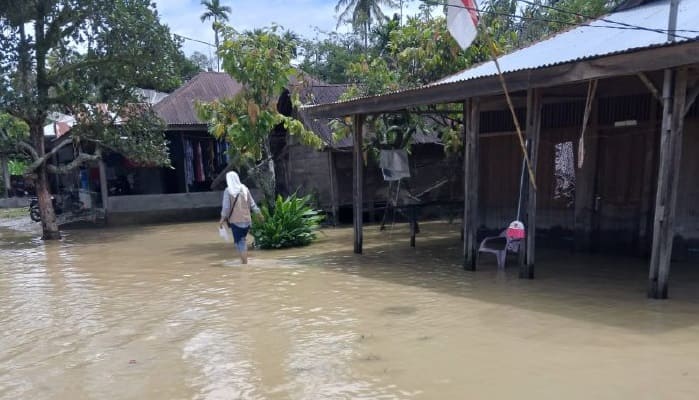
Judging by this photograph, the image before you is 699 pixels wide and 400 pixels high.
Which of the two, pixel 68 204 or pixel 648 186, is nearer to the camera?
pixel 648 186

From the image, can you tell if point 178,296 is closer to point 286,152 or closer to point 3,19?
point 286,152

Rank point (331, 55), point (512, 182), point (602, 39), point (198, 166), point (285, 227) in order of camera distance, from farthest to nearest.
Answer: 1. point (331, 55)
2. point (198, 166)
3. point (285, 227)
4. point (512, 182)
5. point (602, 39)

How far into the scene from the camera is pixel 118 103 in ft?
51.2

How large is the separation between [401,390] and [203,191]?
1701 cm

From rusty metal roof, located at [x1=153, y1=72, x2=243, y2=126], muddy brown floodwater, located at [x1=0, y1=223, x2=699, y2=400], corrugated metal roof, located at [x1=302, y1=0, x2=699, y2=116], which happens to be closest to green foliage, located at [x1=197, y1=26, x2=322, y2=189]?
corrugated metal roof, located at [x1=302, y1=0, x2=699, y2=116]

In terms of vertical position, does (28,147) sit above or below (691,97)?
below

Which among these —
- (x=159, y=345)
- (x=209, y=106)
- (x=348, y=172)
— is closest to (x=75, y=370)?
(x=159, y=345)

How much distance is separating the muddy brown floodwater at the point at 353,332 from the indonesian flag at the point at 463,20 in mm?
3341

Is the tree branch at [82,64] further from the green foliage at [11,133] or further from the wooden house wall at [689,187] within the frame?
the wooden house wall at [689,187]

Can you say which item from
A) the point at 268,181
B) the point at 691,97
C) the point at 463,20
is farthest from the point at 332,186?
the point at 691,97

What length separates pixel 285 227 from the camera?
473 inches

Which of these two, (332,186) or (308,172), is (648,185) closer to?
(332,186)

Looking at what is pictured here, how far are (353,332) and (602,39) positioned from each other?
6.02 m

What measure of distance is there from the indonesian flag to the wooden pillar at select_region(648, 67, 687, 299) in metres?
2.27
